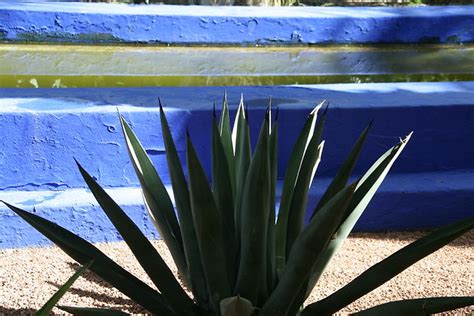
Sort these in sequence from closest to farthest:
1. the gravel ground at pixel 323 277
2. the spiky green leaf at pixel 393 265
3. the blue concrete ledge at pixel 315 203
Result: the spiky green leaf at pixel 393 265 → the gravel ground at pixel 323 277 → the blue concrete ledge at pixel 315 203

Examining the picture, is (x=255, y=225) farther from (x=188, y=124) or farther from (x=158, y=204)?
(x=188, y=124)

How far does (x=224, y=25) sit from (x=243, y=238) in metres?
4.22

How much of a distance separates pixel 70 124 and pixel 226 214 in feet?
5.82

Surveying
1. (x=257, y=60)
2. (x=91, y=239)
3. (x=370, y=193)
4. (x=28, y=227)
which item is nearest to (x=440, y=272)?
(x=370, y=193)

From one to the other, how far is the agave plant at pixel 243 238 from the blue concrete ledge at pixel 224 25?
3715mm

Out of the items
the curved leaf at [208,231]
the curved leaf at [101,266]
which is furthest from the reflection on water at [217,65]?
the curved leaf at [208,231]

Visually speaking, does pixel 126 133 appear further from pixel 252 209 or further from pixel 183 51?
pixel 183 51

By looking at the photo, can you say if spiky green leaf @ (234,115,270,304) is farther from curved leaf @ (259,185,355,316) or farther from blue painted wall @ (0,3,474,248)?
blue painted wall @ (0,3,474,248)

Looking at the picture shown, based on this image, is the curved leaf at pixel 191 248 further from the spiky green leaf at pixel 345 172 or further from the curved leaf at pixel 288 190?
the spiky green leaf at pixel 345 172

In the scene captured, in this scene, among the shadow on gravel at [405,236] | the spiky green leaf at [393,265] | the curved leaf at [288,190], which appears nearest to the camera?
the spiky green leaf at [393,265]

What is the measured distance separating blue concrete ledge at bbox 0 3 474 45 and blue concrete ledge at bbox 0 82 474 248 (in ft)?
5.88

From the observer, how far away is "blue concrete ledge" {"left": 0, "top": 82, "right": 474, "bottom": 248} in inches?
157

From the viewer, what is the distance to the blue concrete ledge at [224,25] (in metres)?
6.23

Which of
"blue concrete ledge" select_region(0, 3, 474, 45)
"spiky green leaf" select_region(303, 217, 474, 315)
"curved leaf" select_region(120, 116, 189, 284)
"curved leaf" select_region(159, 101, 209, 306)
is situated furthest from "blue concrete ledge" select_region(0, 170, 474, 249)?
"blue concrete ledge" select_region(0, 3, 474, 45)
